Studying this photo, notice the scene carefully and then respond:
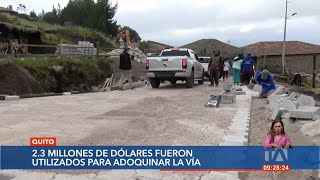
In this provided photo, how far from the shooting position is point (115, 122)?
809 centimetres

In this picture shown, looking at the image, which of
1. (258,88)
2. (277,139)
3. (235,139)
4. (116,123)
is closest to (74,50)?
(258,88)

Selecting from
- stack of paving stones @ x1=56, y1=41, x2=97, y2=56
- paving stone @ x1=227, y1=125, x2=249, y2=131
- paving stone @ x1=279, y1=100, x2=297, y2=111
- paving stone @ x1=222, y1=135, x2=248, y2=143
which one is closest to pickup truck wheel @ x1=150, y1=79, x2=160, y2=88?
stack of paving stones @ x1=56, y1=41, x2=97, y2=56

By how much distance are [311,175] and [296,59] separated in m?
44.5

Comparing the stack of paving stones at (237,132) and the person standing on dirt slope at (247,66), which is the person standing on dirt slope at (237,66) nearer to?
the person standing on dirt slope at (247,66)

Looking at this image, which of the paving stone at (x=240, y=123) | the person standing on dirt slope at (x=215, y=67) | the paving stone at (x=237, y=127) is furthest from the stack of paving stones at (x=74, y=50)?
the paving stone at (x=237, y=127)

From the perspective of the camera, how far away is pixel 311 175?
4484 mm

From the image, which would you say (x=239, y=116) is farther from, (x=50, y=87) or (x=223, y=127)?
(x=50, y=87)

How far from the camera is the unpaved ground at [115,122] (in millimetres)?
6527

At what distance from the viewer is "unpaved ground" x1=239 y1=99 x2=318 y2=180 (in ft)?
15.3

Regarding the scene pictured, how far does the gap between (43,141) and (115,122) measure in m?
2.14

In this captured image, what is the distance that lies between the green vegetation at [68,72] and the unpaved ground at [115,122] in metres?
6.73

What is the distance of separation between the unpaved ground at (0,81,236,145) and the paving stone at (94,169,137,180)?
1.31 metres

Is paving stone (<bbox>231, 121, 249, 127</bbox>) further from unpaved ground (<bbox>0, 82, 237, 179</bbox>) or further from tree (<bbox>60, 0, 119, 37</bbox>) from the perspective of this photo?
tree (<bbox>60, 0, 119, 37</bbox>)

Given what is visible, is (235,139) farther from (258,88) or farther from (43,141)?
(258,88)
